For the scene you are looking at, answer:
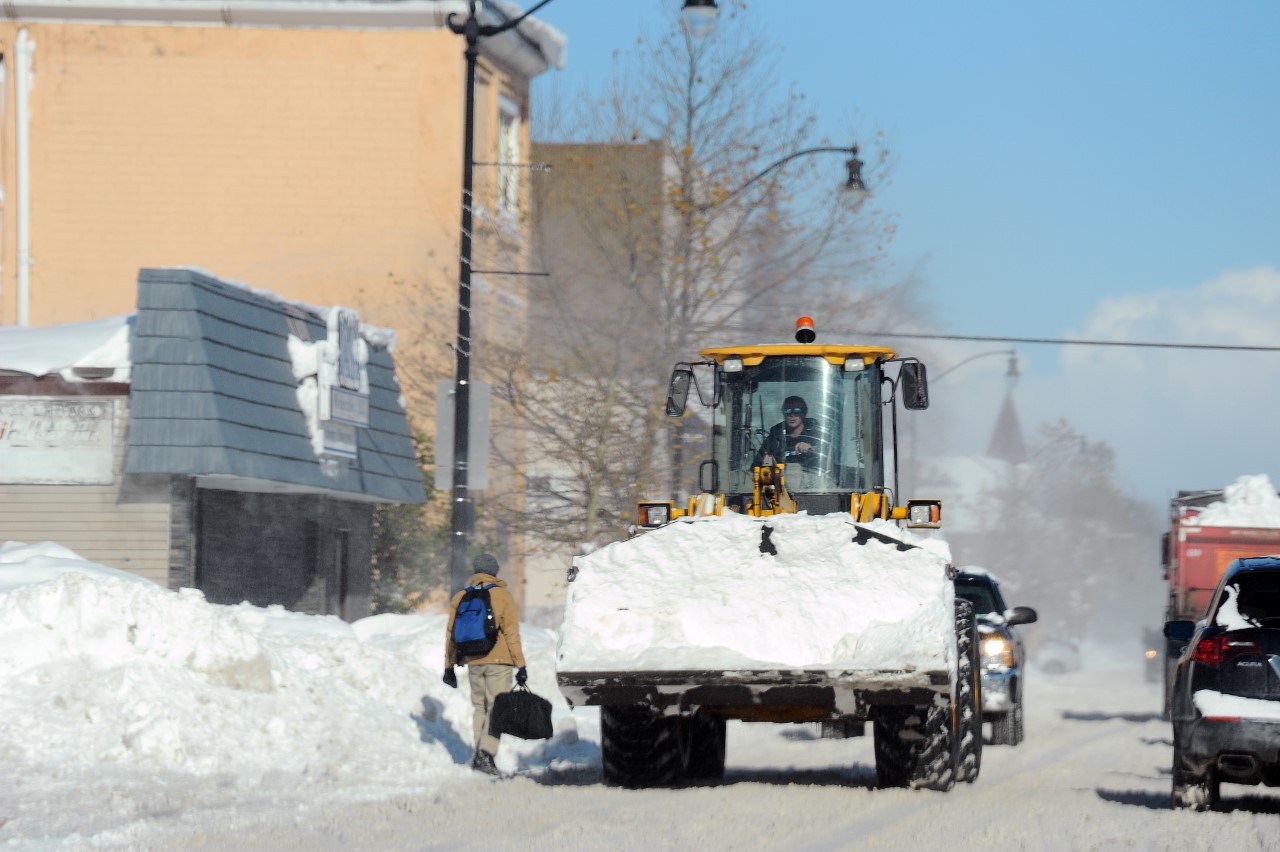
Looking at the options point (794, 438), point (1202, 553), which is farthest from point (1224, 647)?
point (1202, 553)

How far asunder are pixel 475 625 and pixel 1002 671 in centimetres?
649

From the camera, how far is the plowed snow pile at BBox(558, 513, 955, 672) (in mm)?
12258

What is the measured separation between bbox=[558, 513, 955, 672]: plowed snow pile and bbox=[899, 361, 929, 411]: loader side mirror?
5.25 feet

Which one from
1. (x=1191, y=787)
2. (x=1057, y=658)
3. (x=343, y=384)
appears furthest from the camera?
(x=1057, y=658)

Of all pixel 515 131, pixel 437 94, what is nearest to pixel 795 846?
pixel 437 94

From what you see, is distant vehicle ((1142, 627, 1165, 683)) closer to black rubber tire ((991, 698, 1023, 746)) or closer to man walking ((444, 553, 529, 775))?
black rubber tire ((991, 698, 1023, 746))

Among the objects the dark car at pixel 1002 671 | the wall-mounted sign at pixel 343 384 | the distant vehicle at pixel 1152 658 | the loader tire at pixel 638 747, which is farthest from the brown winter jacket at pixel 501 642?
the distant vehicle at pixel 1152 658

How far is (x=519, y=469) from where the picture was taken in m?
34.4

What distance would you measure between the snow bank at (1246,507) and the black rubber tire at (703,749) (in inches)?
504

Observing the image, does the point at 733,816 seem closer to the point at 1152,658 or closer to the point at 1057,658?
the point at 1152,658

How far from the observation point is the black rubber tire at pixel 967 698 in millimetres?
13406

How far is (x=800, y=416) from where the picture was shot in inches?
583

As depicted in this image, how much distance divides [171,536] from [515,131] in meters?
19.3

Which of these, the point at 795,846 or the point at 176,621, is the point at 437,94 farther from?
the point at 795,846
